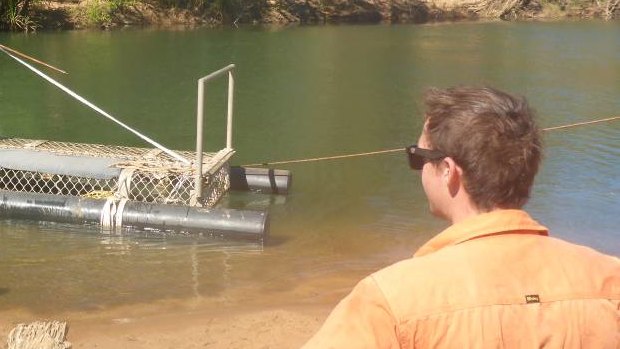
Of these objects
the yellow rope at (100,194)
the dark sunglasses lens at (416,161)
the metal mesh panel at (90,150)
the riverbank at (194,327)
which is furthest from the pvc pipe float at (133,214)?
the dark sunglasses lens at (416,161)

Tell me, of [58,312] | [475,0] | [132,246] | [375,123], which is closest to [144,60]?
[375,123]

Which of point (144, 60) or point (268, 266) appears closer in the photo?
point (268, 266)

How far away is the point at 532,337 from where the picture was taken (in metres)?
1.46

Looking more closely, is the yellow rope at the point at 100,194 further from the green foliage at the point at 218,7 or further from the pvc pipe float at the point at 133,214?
the green foliage at the point at 218,7

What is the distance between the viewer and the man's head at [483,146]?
62.6 inches

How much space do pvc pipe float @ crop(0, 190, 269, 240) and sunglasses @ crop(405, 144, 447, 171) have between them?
19.7 ft

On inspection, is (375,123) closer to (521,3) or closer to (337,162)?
(337,162)

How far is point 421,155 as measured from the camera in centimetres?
164

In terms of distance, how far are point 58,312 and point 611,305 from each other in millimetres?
5311

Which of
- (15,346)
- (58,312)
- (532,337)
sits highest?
(532,337)

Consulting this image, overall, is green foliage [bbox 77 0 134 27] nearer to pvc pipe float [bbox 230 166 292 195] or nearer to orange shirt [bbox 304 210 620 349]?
pvc pipe float [bbox 230 166 292 195]

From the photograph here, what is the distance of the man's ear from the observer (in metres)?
1.61

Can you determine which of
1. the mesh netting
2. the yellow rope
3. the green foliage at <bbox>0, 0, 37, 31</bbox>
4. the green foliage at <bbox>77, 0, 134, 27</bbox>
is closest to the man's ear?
the mesh netting

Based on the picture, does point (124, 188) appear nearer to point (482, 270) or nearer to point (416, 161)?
point (416, 161)
